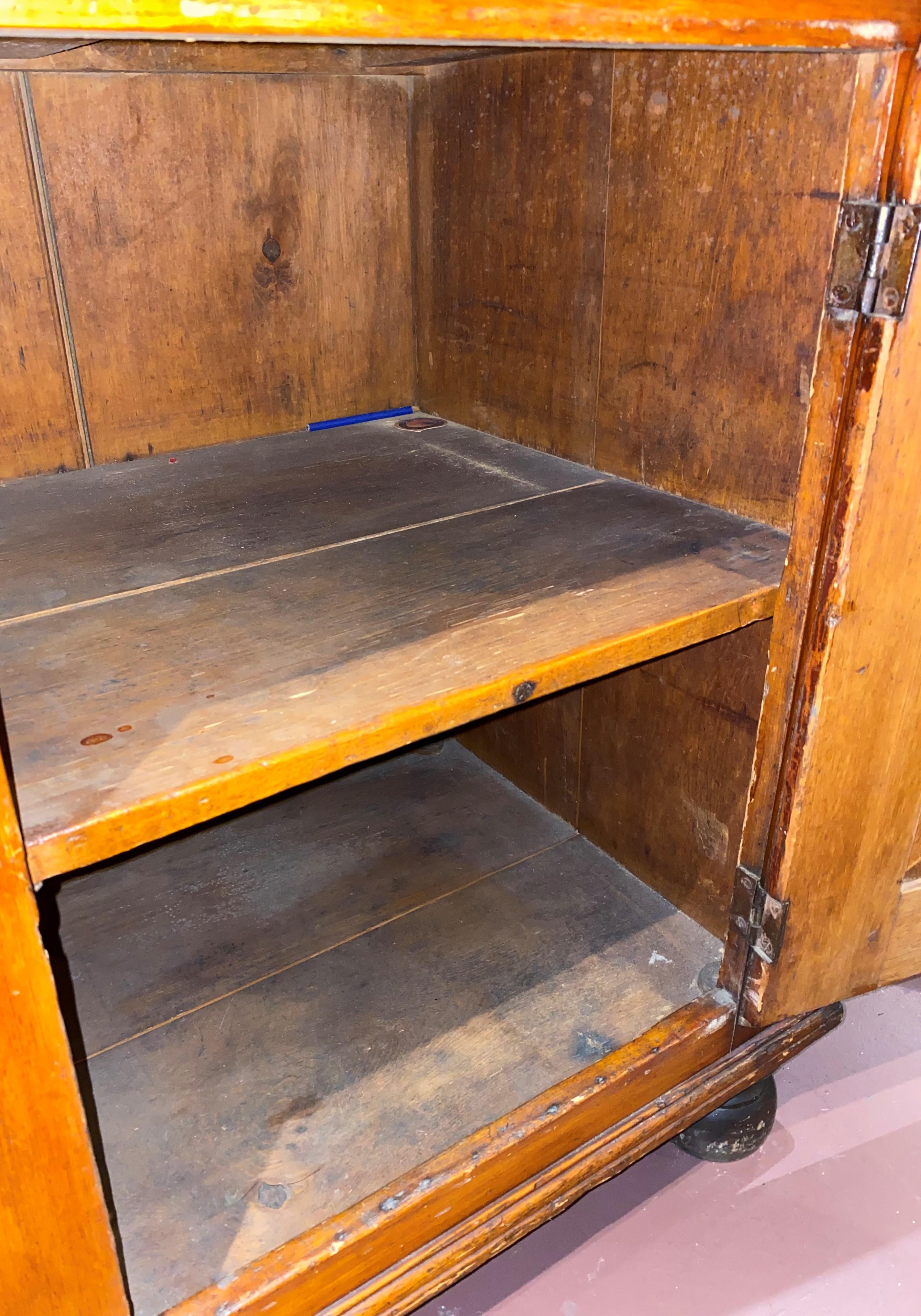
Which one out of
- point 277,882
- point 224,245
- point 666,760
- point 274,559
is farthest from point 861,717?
point 224,245

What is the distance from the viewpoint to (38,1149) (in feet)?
1.85

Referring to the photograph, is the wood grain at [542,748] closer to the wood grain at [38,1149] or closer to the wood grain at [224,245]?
the wood grain at [224,245]

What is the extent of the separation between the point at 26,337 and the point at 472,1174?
971mm

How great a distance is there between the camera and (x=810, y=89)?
2.46 ft

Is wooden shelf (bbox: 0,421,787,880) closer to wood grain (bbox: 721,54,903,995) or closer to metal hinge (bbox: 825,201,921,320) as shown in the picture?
wood grain (bbox: 721,54,903,995)

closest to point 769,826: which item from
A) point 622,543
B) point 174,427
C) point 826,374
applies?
point 622,543

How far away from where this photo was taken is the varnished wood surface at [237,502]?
0.87 m

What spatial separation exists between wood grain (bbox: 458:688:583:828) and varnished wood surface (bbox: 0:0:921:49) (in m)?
0.77

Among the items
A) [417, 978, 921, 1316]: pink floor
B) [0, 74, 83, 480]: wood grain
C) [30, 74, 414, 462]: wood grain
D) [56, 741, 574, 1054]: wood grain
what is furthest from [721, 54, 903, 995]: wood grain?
[0, 74, 83, 480]: wood grain

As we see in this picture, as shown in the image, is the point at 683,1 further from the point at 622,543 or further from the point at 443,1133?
the point at 443,1133

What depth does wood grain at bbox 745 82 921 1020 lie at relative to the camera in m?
0.70

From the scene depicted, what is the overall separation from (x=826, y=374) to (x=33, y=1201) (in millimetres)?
764

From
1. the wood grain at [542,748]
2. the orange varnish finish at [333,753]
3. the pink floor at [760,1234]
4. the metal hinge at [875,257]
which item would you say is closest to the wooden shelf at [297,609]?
the orange varnish finish at [333,753]

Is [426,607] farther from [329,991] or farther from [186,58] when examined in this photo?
[186,58]
